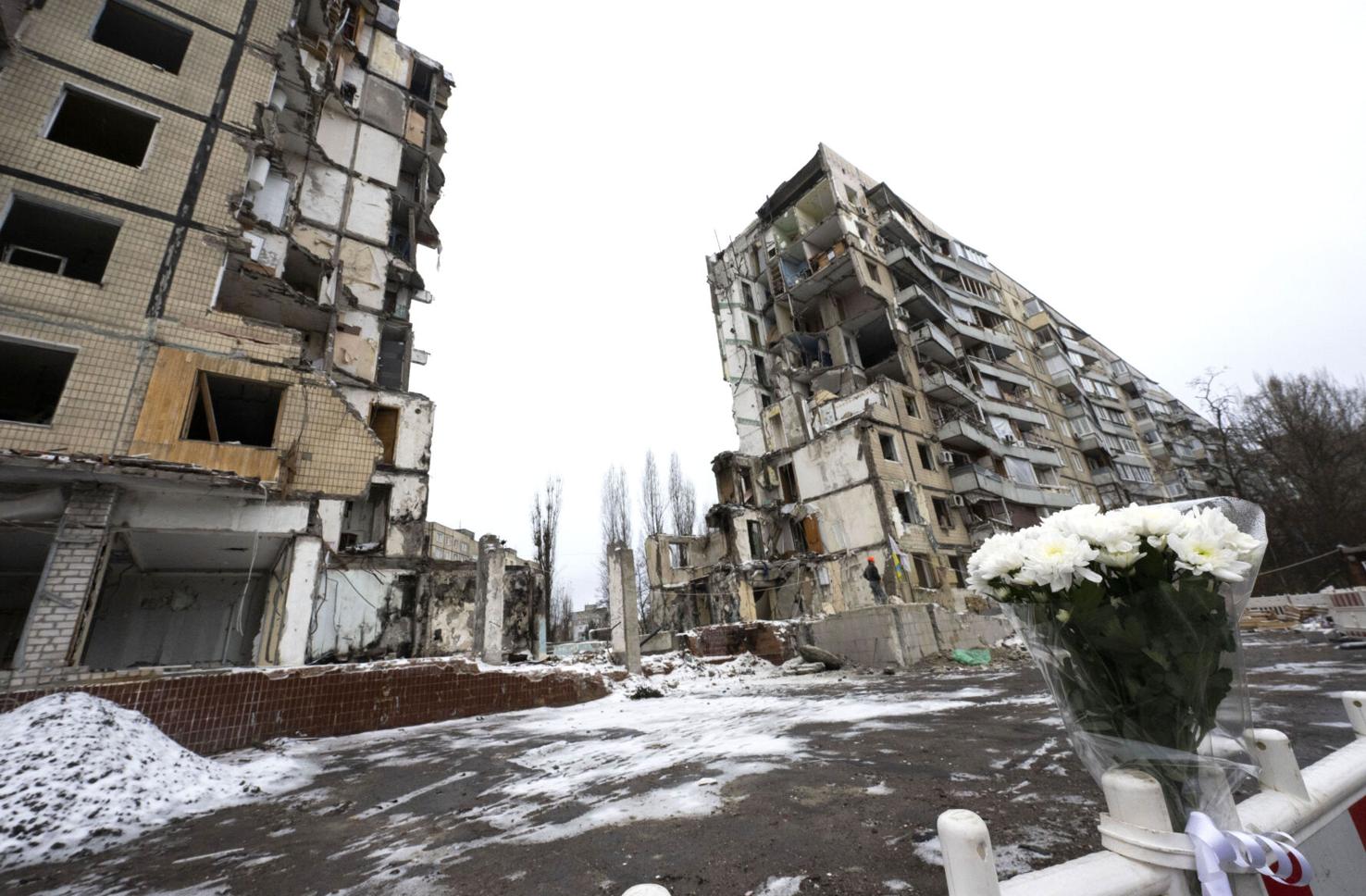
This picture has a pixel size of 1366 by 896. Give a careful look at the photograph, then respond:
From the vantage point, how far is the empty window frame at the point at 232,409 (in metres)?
9.95

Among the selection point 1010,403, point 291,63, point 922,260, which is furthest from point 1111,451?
point 291,63

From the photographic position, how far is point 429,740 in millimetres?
7016

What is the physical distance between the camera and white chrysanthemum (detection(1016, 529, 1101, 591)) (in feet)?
4.75

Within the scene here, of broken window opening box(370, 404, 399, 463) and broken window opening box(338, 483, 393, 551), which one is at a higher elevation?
broken window opening box(370, 404, 399, 463)

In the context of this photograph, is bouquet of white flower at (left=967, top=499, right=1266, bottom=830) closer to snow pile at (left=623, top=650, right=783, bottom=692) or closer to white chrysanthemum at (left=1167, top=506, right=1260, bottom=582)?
white chrysanthemum at (left=1167, top=506, right=1260, bottom=582)

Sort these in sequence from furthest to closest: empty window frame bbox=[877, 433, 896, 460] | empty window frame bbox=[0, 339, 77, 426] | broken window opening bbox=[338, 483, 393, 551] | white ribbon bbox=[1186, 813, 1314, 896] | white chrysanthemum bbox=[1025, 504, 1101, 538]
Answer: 1. empty window frame bbox=[877, 433, 896, 460]
2. broken window opening bbox=[338, 483, 393, 551]
3. empty window frame bbox=[0, 339, 77, 426]
4. white chrysanthemum bbox=[1025, 504, 1101, 538]
5. white ribbon bbox=[1186, 813, 1314, 896]

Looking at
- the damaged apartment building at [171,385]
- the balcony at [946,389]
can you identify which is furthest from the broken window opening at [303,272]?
the balcony at [946,389]

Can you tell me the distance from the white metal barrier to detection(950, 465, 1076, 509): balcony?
26.4 metres

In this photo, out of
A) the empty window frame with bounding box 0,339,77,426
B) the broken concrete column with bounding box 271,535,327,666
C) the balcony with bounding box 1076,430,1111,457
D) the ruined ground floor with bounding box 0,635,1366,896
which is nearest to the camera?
the ruined ground floor with bounding box 0,635,1366,896

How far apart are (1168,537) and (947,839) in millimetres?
1107

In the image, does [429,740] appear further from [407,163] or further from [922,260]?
[922,260]

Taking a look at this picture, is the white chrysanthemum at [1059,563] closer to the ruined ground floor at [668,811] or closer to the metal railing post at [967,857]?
the metal railing post at [967,857]

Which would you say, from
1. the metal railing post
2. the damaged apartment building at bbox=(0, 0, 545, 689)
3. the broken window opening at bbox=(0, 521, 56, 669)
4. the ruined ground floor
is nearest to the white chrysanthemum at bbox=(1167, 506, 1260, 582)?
the metal railing post

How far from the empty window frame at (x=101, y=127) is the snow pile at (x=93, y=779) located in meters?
11.7
